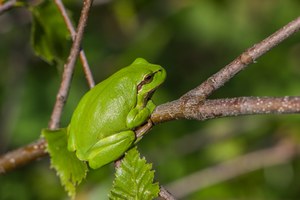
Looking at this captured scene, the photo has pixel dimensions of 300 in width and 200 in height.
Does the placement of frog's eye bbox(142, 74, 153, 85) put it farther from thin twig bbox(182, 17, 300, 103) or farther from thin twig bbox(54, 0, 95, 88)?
thin twig bbox(182, 17, 300, 103)

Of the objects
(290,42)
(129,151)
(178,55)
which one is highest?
(178,55)

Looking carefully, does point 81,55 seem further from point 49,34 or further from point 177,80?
point 177,80

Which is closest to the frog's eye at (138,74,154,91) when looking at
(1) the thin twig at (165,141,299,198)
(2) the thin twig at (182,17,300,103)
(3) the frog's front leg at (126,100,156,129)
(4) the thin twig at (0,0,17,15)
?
(3) the frog's front leg at (126,100,156,129)

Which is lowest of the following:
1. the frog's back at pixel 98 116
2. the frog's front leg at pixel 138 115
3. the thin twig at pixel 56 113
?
the frog's front leg at pixel 138 115

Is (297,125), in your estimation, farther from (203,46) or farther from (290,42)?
(203,46)

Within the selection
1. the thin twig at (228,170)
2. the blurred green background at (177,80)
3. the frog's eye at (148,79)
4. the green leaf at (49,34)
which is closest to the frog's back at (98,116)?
the frog's eye at (148,79)

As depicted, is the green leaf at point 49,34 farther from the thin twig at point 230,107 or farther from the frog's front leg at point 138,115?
the thin twig at point 230,107

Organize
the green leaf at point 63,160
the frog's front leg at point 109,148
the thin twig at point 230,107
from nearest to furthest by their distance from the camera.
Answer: the thin twig at point 230,107 → the frog's front leg at point 109,148 → the green leaf at point 63,160

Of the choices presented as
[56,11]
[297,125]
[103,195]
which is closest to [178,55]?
[297,125]
